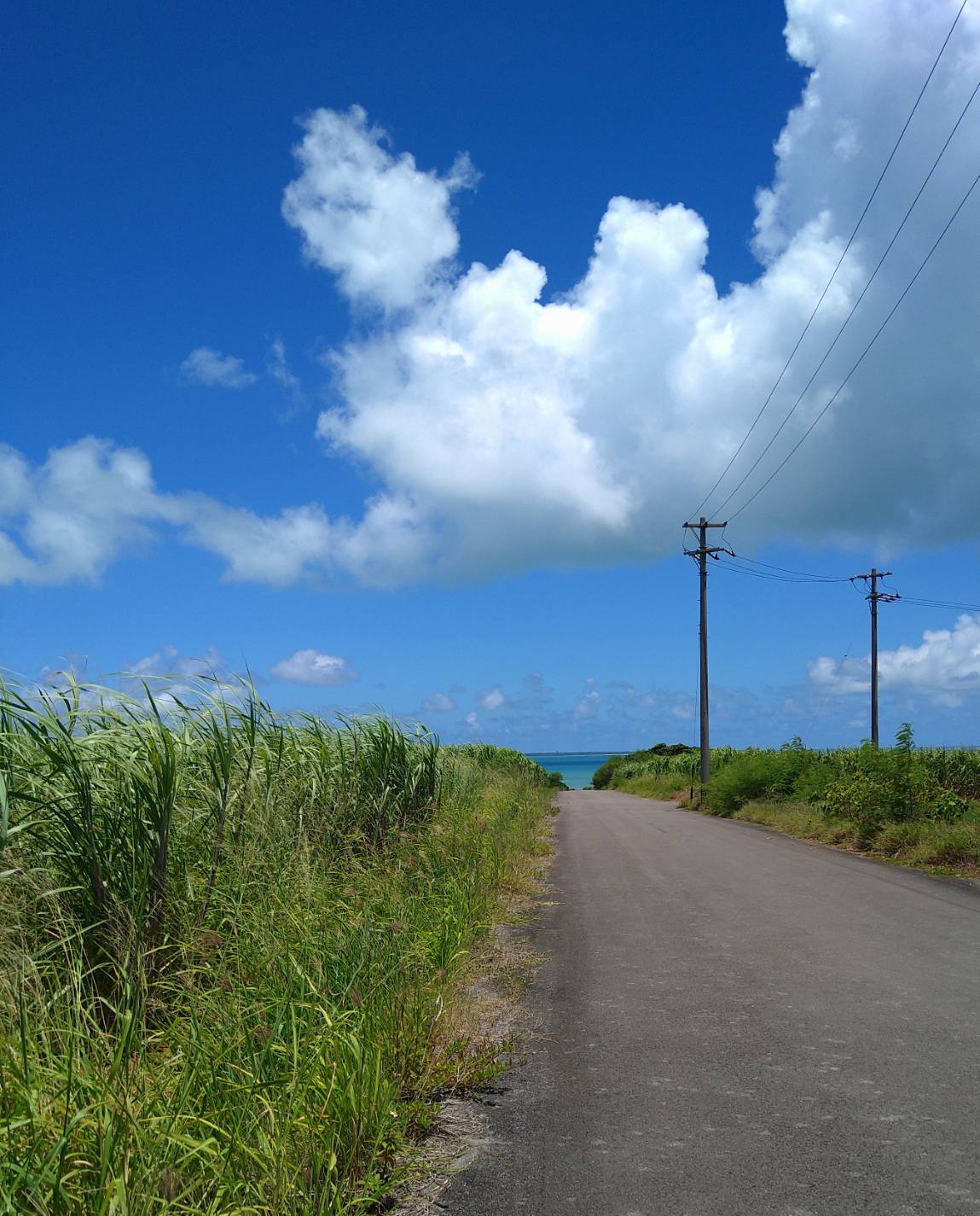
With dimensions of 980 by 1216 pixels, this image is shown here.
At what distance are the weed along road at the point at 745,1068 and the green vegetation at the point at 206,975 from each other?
0.65 meters

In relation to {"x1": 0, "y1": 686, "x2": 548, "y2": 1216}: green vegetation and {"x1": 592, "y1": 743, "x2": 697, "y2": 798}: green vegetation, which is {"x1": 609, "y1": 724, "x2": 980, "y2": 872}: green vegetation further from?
{"x1": 592, "y1": 743, "x2": 697, "y2": 798}: green vegetation

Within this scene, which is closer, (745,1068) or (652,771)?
(745,1068)

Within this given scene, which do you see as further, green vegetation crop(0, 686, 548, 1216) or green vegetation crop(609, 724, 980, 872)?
green vegetation crop(609, 724, 980, 872)

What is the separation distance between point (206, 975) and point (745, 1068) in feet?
10.8

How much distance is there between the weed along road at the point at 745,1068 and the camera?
3.81 m

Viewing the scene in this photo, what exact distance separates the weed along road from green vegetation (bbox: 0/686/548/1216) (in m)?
0.65

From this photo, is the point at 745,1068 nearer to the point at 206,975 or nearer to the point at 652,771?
the point at 206,975

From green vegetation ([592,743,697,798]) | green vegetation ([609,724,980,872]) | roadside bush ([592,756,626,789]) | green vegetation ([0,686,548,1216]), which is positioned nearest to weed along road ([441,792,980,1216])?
green vegetation ([0,686,548,1216])

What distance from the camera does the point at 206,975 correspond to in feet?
19.3

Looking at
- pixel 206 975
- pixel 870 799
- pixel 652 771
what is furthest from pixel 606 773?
pixel 206 975

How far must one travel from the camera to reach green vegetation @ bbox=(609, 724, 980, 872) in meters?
14.5

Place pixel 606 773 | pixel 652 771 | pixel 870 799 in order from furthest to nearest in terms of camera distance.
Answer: pixel 606 773 < pixel 652 771 < pixel 870 799

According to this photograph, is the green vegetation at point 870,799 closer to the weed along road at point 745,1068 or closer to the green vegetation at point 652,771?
the weed along road at point 745,1068

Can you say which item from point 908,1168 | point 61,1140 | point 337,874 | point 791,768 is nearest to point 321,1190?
point 61,1140
